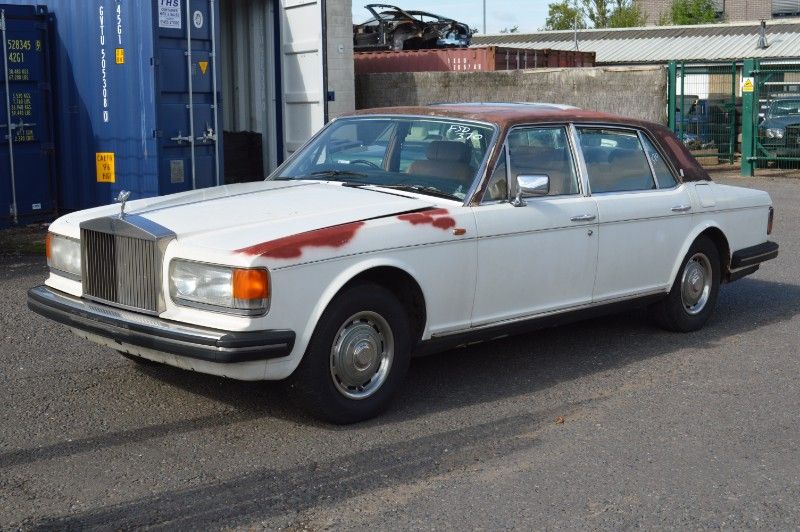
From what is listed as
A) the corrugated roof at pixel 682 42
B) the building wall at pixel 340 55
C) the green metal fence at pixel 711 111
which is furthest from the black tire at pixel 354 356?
the corrugated roof at pixel 682 42

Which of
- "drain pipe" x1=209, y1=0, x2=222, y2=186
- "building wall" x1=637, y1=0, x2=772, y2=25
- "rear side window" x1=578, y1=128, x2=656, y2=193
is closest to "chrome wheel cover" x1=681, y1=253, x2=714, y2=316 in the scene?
"rear side window" x1=578, y1=128, x2=656, y2=193

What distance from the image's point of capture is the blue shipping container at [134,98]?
11602 mm

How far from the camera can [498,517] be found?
435 cm

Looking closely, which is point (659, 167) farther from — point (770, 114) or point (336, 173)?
point (770, 114)

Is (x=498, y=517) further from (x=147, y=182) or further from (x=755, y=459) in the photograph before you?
(x=147, y=182)

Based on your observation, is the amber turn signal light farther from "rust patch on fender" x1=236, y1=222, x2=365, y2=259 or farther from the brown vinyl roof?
the brown vinyl roof

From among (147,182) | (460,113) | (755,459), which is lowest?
(755,459)

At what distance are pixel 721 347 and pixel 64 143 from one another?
8265mm

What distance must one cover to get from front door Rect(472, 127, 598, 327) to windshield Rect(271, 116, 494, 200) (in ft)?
0.62

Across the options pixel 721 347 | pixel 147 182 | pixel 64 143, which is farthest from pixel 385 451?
pixel 64 143

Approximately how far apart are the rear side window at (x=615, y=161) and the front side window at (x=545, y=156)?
16 cm

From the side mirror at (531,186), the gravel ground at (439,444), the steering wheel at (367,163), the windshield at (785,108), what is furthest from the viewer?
the windshield at (785,108)

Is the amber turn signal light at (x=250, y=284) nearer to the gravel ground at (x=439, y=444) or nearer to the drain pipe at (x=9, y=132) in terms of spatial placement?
the gravel ground at (x=439, y=444)

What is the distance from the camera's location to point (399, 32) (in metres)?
22.5
